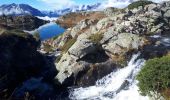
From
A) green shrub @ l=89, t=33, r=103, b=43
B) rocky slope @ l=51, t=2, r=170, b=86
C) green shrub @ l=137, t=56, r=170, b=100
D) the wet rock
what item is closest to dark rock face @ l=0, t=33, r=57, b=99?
rocky slope @ l=51, t=2, r=170, b=86

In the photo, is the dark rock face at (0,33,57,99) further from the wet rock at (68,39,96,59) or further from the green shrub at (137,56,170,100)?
the green shrub at (137,56,170,100)

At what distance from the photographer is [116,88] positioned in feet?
151

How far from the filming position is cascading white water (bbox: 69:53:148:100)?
43.0 meters

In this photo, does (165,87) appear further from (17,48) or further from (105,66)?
(17,48)

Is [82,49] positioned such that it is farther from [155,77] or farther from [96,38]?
[155,77]

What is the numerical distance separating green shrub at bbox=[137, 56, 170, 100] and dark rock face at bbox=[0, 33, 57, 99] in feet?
64.3

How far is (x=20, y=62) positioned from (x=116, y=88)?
1571cm

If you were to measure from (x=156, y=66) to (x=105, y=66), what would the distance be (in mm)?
15910

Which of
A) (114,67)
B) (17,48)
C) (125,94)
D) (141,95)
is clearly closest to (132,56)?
(114,67)

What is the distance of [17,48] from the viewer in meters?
54.1

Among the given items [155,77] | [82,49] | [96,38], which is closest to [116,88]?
[82,49]

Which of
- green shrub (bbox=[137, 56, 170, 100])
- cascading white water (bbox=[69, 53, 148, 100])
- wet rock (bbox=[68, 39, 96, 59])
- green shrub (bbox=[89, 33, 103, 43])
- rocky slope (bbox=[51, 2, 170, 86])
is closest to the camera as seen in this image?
green shrub (bbox=[137, 56, 170, 100])

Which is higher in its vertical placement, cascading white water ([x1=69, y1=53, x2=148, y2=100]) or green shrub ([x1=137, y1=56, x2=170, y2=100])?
green shrub ([x1=137, y1=56, x2=170, y2=100])

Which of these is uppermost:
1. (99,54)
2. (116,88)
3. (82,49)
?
(82,49)
